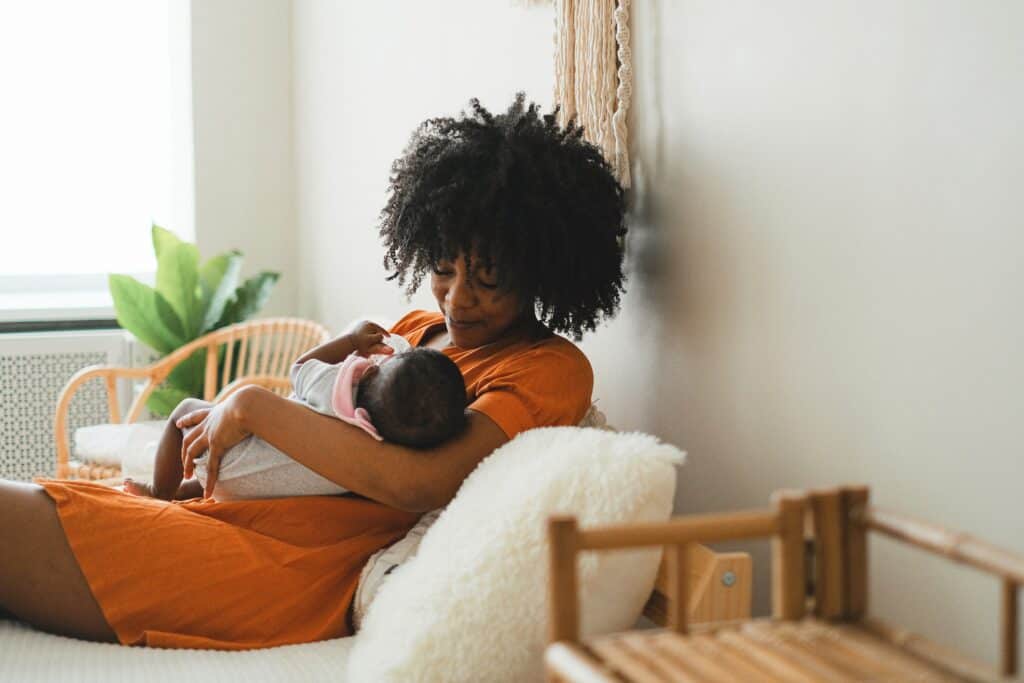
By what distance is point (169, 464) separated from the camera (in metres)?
1.82

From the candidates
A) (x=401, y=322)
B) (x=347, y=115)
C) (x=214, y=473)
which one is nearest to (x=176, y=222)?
(x=347, y=115)

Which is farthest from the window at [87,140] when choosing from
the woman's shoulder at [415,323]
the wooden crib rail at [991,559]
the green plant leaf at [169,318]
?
the wooden crib rail at [991,559]

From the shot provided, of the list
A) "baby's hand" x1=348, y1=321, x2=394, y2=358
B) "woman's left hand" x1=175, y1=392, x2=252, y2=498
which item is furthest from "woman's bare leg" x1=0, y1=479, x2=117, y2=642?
"baby's hand" x1=348, y1=321, x2=394, y2=358

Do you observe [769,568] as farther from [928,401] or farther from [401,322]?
[401,322]

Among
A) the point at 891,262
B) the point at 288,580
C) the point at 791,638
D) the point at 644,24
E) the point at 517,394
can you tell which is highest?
the point at 644,24

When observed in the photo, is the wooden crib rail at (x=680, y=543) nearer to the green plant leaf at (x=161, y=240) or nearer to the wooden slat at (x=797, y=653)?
the wooden slat at (x=797, y=653)

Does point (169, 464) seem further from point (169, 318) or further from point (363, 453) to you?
point (169, 318)

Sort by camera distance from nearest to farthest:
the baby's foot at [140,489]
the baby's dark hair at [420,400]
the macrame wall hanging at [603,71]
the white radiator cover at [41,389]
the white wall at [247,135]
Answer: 1. the baby's dark hair at [420,400]
2. the macrame wall hanging at [603,71]
3. the baby's foot at [140,489]
4. the white radiator cover at [41,389]
5. the white wall at [247,135]

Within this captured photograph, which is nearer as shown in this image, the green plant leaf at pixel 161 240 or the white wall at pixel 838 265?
the white wall at pixel 838 265

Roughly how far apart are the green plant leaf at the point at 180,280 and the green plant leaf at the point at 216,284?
48 millimetres

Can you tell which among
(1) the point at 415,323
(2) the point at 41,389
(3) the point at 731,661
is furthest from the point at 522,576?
(2) the point at 41,389

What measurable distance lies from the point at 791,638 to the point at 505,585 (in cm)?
42

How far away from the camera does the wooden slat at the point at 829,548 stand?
1.00 m

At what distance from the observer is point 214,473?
64.2 inches
